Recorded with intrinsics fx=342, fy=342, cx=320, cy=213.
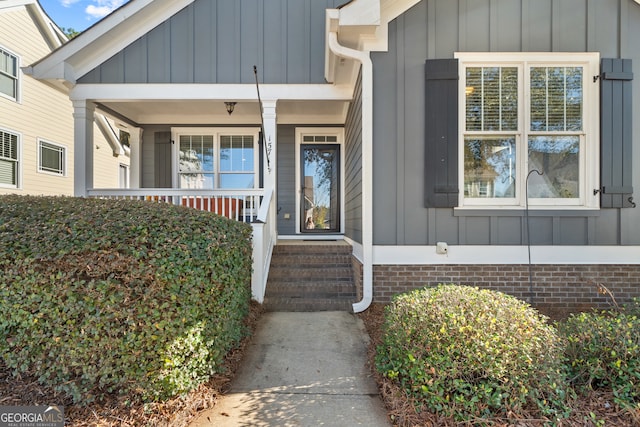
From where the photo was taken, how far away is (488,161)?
4125 mm

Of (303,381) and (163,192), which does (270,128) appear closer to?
(163,192)

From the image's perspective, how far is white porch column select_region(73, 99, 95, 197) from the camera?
5.34m

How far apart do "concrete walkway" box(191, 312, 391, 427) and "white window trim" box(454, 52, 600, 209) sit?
2.16 metres

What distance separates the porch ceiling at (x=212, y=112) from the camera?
5922 mm

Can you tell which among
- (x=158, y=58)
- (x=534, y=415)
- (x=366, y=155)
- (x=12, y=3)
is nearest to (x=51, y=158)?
(x=12, y=3)

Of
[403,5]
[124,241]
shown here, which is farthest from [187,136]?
[124,241]

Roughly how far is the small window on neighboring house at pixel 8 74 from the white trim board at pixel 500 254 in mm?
10315

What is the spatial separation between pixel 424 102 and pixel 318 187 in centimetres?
342

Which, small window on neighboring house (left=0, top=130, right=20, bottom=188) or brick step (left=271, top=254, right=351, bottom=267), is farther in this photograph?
small window on neighboring house (left=0, top=130, right=20, bottom=188)

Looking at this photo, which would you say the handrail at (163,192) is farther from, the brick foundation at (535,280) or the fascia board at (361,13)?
the fascia board at (361,13)

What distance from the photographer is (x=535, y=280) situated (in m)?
Result: 4.09

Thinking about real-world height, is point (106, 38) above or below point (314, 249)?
above

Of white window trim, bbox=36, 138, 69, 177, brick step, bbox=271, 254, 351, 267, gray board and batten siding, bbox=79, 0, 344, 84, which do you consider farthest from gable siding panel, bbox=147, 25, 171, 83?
white window trim, bbox=36, 138, 69, 177

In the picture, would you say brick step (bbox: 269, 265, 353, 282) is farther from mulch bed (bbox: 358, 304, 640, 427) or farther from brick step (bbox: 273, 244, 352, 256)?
mulch bed (bbox: 358, 304, 640, 427)
